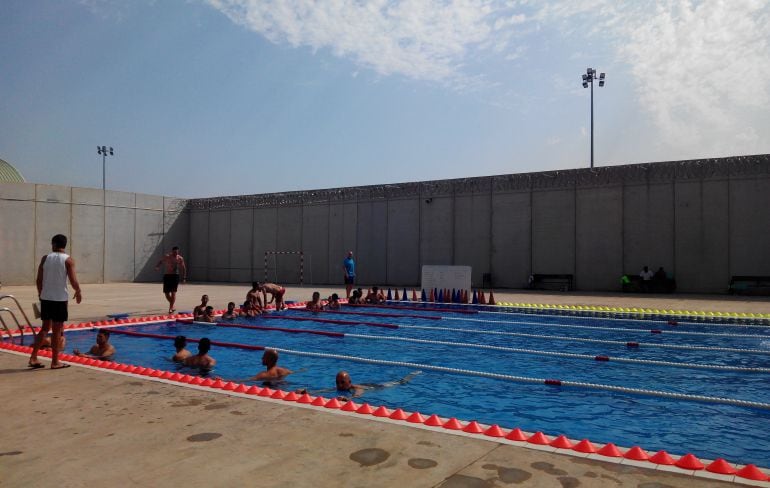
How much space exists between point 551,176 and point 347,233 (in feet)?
38.5

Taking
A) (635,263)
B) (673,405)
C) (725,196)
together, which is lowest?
(673,405)

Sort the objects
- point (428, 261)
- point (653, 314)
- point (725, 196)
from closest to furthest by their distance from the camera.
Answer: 1. point (653, 314)
2. point (725, 196)
3. point (428, 261)

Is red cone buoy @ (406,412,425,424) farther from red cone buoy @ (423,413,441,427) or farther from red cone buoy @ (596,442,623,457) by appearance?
red cone buoy @ (596,442,623,457)

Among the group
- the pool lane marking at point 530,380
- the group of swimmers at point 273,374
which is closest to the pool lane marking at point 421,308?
the pool lane marking at point 530,380

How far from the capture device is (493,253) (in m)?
27.1

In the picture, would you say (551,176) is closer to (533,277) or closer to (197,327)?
(533,277)

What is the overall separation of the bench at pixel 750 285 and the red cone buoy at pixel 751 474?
70.9ft

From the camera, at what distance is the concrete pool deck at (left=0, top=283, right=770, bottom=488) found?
11.2 ft

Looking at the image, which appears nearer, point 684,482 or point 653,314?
point 684,482

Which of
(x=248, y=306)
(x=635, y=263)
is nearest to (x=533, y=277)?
(x=635, y=263)

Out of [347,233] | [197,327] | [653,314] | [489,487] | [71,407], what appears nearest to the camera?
[489,487]

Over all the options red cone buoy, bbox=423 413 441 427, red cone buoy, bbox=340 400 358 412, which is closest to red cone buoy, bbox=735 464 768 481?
red cone buoy, bbox=423 413 441 427

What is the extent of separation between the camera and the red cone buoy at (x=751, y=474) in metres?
3.42

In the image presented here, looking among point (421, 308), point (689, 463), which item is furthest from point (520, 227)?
point (689, 463)
